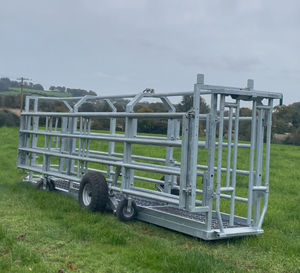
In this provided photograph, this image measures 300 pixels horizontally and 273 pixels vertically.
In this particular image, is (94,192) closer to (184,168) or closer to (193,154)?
(184,168)

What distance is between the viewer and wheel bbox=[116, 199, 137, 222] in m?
6.44

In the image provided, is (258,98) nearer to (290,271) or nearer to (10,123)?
(290,271)

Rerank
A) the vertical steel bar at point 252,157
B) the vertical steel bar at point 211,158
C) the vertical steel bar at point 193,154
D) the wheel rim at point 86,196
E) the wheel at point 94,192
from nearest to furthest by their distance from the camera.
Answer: the vertical steel bar at point 193,154
the vertical steel bar at point 211,158
the vertical steel bar at point 252,157
the wheel at point 94,192
the wheel rim at point 86,196

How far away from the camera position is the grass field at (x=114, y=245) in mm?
4566

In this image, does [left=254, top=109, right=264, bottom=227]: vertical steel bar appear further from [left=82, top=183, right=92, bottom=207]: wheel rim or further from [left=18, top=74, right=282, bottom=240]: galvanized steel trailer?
[left=82, top=183, right=92, bottom=207]: wheel rim

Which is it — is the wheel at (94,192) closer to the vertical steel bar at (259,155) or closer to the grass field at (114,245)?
the grass field at (114,245)

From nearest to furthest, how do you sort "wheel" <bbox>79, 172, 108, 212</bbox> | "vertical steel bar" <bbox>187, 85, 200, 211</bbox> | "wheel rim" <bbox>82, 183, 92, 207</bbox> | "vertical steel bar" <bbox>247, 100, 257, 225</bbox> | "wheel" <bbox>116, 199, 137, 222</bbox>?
"vertical steel bar" <bbox>187, 85, 200, 211</bbox> < "vertical steel bar" <bbox>247, 100, 257, 225</bbox> < "wheel" <bbox>116, 199, 137, 222</bbox> < "wheel" <bbox>79, 172, 108, 212</bbox> < "wheel rim" <bbox>82, 183, 92, 207</bbox>

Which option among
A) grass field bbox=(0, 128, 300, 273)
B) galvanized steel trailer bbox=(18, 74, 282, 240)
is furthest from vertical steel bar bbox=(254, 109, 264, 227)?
grass field bbox=(0, 128, 300, 273)

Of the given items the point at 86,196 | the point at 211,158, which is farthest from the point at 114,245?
the point at 86,196

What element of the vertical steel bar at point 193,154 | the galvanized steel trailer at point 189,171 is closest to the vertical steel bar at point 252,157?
the galvanized steel trailer at point 189,171

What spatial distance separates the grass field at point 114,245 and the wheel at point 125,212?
101 millimetres

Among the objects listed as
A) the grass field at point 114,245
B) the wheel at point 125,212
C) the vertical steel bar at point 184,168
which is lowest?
the grass field at point 114,245

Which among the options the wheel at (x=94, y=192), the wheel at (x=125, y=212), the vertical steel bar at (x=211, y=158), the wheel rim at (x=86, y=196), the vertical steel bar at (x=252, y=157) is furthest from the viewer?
the wheel rim at (x=86, y=196)

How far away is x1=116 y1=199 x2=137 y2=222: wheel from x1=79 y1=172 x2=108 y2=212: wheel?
0.32m
